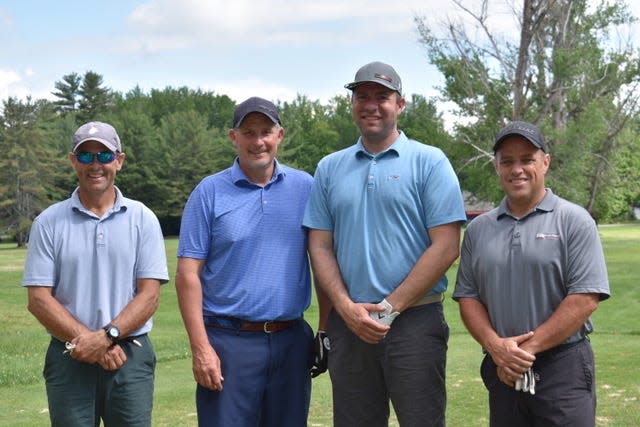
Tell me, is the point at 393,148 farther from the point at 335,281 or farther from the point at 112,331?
the point at 112,331

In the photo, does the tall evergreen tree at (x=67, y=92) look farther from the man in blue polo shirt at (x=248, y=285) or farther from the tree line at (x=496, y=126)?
the man in blue polo shirt at (x=248, y=285)

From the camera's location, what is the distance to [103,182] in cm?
485

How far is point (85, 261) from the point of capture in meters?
4.73

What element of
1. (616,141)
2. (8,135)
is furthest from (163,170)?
(616,141)

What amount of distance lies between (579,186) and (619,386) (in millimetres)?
23241

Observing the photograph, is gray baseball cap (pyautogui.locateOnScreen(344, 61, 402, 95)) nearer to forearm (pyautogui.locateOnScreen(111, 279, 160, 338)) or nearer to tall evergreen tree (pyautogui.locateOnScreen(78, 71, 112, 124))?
forearm (pyautogui.locateOnScreen(111, 279, 160, 338))

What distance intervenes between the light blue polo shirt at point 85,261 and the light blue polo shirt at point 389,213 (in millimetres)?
1133

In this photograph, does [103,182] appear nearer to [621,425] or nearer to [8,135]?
[621,425]

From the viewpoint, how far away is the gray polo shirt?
14.4 ft

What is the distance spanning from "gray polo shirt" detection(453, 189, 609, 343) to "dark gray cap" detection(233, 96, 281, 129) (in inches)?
54.6

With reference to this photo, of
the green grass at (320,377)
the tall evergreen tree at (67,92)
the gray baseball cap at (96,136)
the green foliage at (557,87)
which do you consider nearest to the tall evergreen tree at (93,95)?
the tall evergreen tree at (67,92)

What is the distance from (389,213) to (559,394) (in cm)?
126

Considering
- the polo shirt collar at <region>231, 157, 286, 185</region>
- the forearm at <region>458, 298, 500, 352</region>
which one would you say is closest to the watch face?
the polo shirt collar at <region>231, 157, 286, 185</region>

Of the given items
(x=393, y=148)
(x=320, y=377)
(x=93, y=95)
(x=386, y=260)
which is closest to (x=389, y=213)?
(x=386, y=260)
